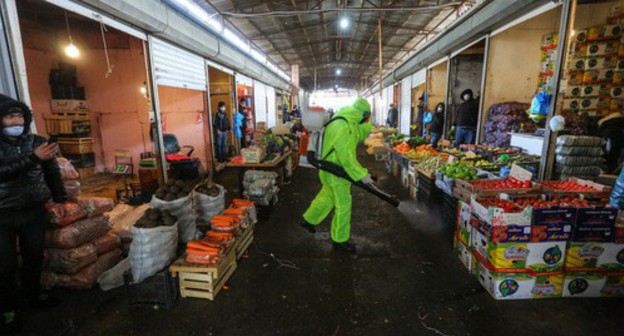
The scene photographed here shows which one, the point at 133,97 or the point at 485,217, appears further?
the point at 133,97

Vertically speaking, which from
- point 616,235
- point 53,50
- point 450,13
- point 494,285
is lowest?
point 494,285

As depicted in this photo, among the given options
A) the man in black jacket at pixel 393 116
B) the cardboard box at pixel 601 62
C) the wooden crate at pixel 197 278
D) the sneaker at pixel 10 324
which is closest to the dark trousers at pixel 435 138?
the cardboard box at pixel 601 62

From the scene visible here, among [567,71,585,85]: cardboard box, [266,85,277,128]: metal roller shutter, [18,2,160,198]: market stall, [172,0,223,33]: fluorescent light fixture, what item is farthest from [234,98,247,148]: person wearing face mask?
[567,71,585,85]: cardboard box

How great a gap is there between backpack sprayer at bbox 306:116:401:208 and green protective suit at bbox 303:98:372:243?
0.06 metres

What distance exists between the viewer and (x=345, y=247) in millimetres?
4137

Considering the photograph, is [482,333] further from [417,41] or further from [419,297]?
[417,41]

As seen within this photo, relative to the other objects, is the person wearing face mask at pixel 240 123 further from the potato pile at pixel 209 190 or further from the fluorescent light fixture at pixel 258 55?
the potato pile at pixel 209 190

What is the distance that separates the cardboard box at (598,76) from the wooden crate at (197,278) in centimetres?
755

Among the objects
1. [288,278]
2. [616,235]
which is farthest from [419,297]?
[616,235]

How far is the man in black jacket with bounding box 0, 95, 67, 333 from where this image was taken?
2.54m

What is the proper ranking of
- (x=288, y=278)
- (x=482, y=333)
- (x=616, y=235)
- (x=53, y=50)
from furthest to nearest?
(x=53, y=50) → (x=288, y=278) → (x=616, y=235) → (x=482, y=333)

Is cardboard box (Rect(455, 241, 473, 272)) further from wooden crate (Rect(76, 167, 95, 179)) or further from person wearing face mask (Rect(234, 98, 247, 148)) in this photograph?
wooden crate (Rect(76, 167, 95, 179))

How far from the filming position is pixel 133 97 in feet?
26.0

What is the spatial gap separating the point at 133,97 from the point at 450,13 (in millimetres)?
10282
